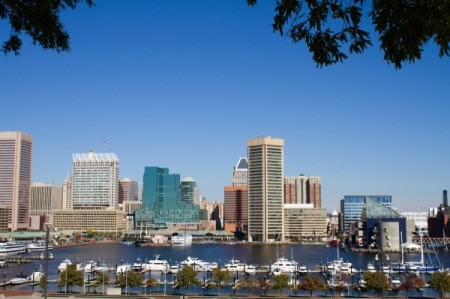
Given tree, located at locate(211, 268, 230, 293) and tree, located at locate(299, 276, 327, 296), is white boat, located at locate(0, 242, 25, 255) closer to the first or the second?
tree, located at locate(211, 268, 230, 293)

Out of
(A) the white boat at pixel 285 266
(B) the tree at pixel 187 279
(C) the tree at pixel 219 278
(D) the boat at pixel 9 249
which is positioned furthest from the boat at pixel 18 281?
(D) the boat at pixel 9 249

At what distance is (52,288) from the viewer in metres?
71.9

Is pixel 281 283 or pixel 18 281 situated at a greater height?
pixel 281 283

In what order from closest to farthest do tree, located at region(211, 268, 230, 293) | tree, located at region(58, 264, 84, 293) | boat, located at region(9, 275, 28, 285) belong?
tree, located at region(58, 264, 84, 293)
tree, located at region(211, 268, 230, 293)
boat, located at region(9, 275, 28, 285)

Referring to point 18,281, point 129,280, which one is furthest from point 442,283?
point 18,281

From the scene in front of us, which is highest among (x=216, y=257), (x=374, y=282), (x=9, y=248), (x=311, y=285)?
(x=374, y=282)

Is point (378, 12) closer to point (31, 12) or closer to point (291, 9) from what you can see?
point (291, 9)

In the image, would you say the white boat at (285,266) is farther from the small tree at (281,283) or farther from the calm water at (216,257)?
the small tree at (281,283)

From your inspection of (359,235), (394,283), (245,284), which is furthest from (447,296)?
(359,235)

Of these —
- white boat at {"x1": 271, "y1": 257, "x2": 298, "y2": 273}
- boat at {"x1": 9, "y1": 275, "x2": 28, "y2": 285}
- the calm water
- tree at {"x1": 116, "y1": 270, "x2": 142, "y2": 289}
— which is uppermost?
tree at {"x1": 116, "y1": 270, "x2": 142, "y2": 289}

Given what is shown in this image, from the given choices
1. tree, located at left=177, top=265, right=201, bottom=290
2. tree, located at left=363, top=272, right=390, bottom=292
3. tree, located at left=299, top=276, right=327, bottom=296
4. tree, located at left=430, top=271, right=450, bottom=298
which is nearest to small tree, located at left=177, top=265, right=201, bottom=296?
tree, located at left=177, top=265, right=201, bottom=290

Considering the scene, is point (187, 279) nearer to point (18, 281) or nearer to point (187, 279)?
point (187, 279)

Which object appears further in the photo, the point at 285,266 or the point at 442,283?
the point at 285,266

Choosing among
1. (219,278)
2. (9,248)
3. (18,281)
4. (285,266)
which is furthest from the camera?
(9,248)
